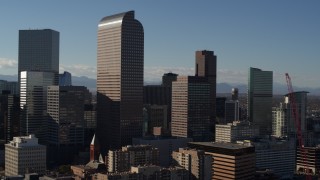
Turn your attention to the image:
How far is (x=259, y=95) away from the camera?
642 ft

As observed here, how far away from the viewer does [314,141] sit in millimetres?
161875

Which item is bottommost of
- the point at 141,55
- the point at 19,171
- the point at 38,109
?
the point at 19,171

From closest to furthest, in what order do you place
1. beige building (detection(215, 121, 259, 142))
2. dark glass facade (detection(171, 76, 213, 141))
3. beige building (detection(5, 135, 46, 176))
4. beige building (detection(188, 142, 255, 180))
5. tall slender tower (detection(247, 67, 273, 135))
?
beige building (detection(188, 142, 255, 180)), beige building (detection(5, 135, 46, 176)), beige building (detection(215, 121, 259, 142)), dark glass facade (detection(171, 76, 213, 141)), tall slender tower (detection(247, 67, 273, 135))

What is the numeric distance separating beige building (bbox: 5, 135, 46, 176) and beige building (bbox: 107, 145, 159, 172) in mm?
16544

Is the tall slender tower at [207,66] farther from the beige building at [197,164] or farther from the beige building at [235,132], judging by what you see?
the beige building at [197,164]

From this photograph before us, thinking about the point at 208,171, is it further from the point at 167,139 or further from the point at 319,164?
the point at 319,164

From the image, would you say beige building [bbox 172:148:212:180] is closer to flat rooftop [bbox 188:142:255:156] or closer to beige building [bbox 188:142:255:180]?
beige building [bbox 188:142:255:180]

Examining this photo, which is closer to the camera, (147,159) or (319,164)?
(147,159)

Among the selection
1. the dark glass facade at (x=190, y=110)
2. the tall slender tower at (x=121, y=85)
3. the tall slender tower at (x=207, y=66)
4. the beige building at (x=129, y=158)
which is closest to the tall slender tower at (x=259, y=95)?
the tall slender tower at (x=207, y=66)

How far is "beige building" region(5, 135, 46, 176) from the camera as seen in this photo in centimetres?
10556

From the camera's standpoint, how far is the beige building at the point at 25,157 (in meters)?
106

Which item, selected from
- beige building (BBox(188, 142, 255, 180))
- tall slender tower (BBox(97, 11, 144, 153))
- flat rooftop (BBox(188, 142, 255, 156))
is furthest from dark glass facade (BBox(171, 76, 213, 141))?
beige building (BBox(188, 142, 255, 180))

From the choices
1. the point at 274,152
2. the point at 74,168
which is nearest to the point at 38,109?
the point at 74,168

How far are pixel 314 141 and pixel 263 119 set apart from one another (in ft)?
102
